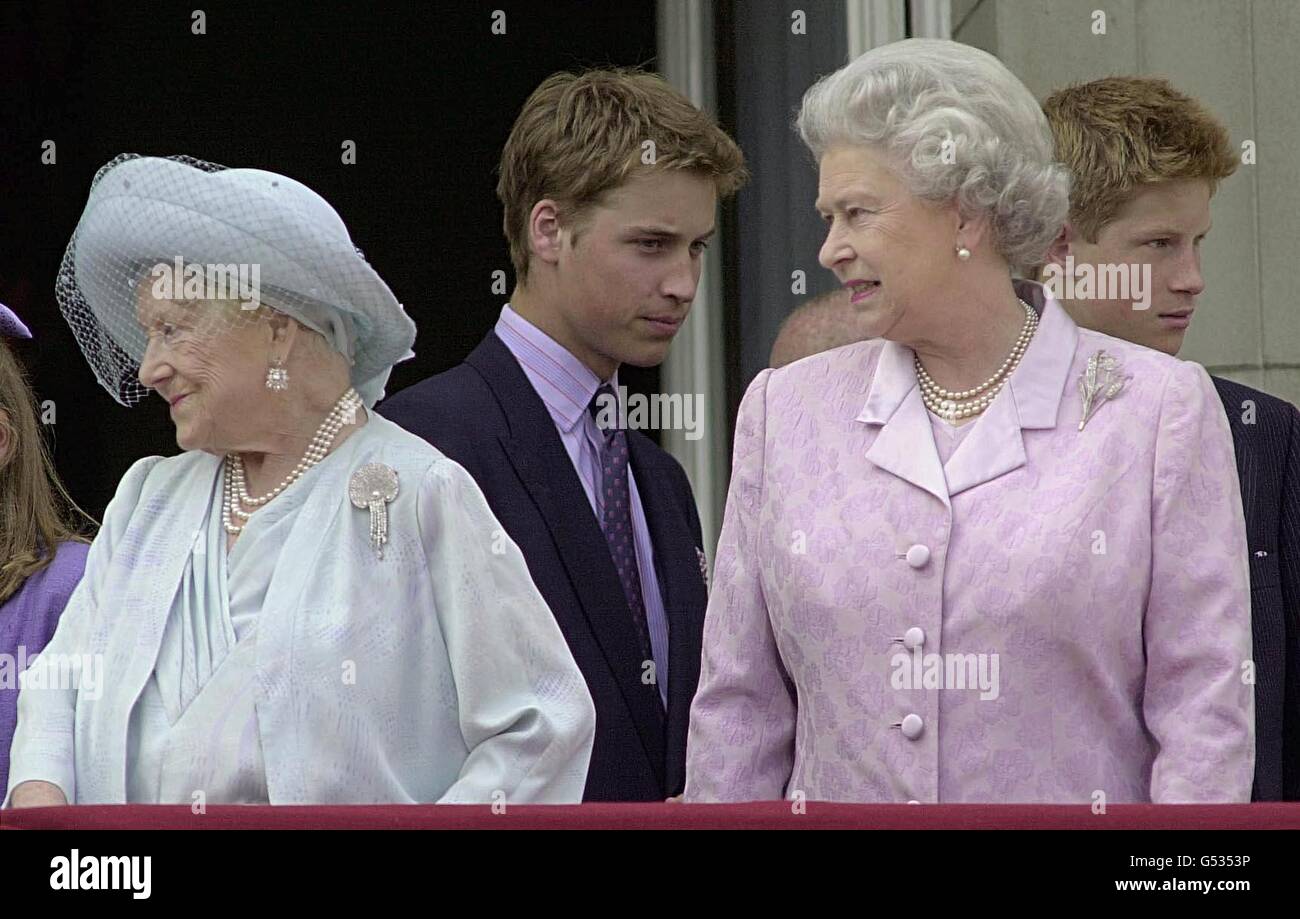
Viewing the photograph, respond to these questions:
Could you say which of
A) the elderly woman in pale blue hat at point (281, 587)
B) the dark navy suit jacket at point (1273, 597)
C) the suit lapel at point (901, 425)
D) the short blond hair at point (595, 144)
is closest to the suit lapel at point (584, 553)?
the elderly woman in pale blue hat at point (281, 587)

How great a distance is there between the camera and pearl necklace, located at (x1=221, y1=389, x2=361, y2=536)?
2830mm

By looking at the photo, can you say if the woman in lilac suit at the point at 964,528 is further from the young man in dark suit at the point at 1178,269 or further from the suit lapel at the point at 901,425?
the young man in dark suit at the point at 1178,269

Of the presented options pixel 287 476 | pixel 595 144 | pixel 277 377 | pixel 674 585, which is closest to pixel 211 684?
pixel 287 476

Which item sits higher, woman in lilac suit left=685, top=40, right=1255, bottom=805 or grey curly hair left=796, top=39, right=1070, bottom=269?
grey curly hair left=796, top=39, right=1070, bottom=269

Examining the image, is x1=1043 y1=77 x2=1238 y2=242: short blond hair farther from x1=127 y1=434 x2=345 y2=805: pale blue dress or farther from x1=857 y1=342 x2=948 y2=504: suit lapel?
x1=127 y1=434 x2=345 y2=805: pale blue dress

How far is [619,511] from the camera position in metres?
3.11

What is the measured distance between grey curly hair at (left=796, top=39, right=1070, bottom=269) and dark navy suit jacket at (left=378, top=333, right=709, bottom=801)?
2.41 ft

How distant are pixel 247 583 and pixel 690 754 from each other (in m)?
0.72

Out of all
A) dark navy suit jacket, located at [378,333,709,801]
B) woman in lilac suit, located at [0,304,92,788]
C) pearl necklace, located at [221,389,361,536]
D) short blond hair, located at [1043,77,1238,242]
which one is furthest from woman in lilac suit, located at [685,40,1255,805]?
woman in lilac suit, located at [0,304,92,788]

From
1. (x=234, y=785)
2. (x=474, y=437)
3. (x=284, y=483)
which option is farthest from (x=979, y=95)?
(x=234, y=785)

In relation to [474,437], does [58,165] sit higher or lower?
higher

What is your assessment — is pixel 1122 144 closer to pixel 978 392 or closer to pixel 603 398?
pixel 978 392

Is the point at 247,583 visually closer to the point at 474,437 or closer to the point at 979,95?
the point at 474,437

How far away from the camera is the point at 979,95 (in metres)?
2.71
